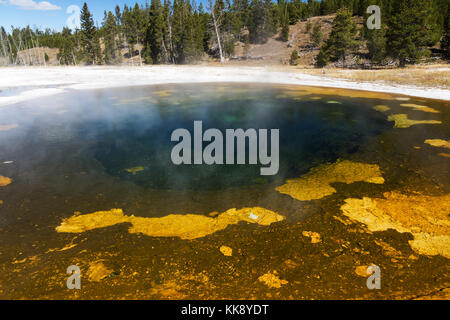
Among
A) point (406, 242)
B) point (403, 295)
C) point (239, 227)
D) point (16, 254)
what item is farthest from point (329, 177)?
point (16, 254)

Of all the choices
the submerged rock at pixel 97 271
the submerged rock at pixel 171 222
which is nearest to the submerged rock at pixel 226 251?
the submerged rock at pixel 171 222

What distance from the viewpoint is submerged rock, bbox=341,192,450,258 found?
3801 millimetres

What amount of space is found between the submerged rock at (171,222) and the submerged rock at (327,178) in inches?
39.7

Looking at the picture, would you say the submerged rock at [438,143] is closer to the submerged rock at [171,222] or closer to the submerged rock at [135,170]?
the submerged rock at [171,222]

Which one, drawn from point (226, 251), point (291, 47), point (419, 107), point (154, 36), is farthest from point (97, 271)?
point (154, 36)

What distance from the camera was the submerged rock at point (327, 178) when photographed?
532 cm

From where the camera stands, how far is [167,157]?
736cm

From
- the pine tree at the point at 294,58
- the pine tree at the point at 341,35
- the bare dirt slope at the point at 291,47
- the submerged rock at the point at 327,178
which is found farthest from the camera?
the bare dirt slope at the point at 291,47

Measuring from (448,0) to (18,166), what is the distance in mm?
55118

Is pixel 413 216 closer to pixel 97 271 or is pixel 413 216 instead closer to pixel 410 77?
pixel 97 271

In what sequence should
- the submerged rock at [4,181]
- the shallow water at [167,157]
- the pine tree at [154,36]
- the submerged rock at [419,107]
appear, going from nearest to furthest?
the shallow water at [167,157], the submerged rock at [4,181], the submerged rock at [419,107], the pine tree at [154,36]

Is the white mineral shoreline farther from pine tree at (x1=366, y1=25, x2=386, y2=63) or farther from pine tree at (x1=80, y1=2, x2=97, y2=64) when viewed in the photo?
pine tree at (x1=80, y1=2, x2=97, y2=64)

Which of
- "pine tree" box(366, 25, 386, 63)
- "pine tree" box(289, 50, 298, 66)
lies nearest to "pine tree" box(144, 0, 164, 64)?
"pine tree" box(289, 50, 298, 66)

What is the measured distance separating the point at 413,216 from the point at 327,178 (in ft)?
5.95
